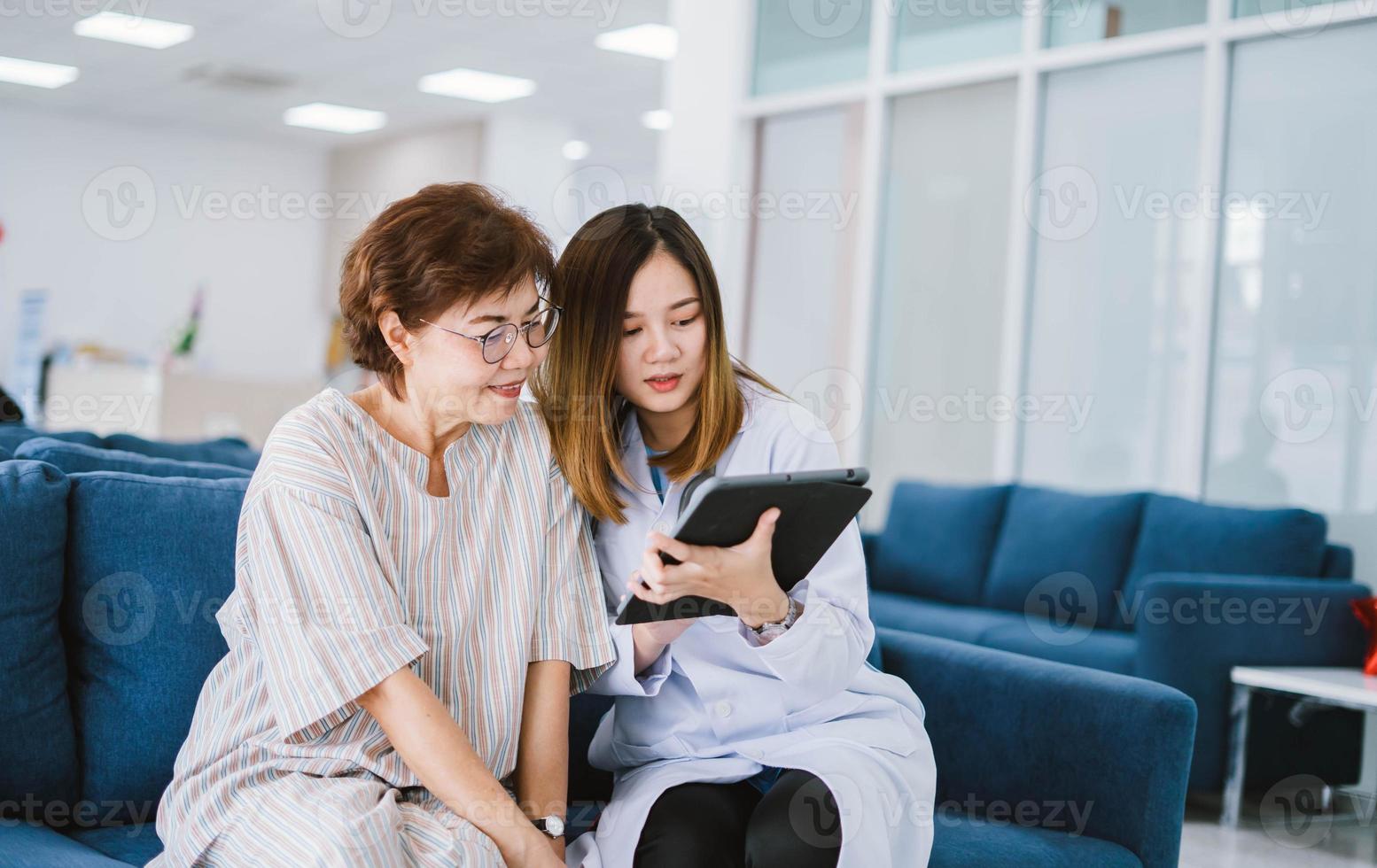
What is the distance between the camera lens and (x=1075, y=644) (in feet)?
13.2

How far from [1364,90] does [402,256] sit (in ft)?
13.3

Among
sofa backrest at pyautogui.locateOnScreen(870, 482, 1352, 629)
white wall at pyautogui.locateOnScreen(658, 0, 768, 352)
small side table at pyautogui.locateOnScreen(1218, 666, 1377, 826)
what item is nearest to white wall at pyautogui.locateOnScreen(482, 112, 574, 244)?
white wall at pyautogui.locateOnScreen(658, 0, 768, 352)

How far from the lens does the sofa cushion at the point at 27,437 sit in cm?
211

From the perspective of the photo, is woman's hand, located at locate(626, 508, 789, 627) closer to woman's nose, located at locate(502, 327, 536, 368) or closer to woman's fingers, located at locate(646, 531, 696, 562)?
woman's fingers, located at locate(646, 531, 696, 562)

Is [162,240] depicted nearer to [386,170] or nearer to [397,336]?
[386,170]

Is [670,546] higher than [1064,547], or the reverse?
[670,546]

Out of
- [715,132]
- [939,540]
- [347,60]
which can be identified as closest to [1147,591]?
[939,540]

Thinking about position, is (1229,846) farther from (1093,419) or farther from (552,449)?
(552,449)

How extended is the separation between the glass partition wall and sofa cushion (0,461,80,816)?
4081 millimetres

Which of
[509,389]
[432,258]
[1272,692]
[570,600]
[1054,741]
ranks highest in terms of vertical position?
[432,258]

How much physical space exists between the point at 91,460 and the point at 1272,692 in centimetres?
316

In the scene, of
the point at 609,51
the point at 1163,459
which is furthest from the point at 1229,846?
the point at 609,51

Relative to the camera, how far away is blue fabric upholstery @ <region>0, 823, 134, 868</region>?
56.7 inches

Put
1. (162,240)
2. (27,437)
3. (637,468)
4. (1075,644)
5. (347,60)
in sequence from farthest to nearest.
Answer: (162,240), (347,60), (1075,644), (27,437), (637,468)
